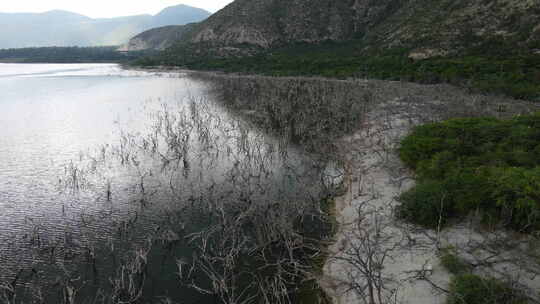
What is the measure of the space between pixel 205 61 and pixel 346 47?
3645 cm

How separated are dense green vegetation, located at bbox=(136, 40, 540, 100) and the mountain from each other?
2772mm

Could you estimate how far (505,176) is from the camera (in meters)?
12.3

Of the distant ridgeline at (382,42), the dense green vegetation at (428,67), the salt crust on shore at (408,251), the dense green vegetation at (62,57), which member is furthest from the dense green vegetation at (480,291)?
the dense green vegetation at (62,57)

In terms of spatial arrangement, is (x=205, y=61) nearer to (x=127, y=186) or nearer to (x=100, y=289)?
(x=127, y=186)

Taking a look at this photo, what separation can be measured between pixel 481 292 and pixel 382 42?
76.9 m

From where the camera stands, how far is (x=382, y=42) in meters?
77.8

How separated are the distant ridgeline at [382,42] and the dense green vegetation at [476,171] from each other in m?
21.2

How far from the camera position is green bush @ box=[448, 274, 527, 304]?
834 cm

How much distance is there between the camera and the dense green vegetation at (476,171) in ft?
37.9

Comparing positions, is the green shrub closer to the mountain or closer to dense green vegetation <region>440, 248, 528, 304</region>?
dense green vegetation <region>440, 248, 528, 304</region>

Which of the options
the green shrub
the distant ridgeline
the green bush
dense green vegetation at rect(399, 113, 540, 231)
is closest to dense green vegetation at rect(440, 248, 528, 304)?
the green bush

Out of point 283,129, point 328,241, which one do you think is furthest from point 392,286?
point 283,129

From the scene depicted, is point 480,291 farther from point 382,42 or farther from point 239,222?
point 382,42

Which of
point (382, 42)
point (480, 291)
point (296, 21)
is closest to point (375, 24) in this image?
point (296, 21)
